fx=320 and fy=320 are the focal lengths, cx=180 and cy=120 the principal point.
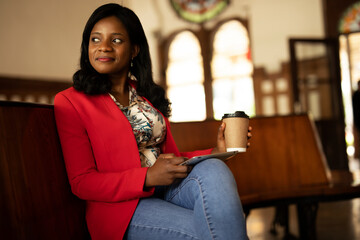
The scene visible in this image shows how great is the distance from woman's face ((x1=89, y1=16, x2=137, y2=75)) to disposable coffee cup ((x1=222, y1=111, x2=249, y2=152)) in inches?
18.9

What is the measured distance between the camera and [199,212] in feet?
2.97

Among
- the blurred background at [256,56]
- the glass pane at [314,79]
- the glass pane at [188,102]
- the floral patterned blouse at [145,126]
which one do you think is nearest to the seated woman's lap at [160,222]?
the floral patterned blouse at [145,126]

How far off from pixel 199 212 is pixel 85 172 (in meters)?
0.39

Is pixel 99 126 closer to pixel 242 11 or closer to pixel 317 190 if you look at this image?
pixel 317 190

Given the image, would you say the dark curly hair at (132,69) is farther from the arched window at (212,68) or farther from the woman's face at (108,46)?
the arched window at (212,68)

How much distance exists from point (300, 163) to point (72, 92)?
1540 millimetres

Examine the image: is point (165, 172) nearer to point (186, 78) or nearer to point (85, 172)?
point (85, 172)

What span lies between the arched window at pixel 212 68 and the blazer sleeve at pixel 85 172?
4.81 metres

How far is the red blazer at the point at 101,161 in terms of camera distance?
987 mm

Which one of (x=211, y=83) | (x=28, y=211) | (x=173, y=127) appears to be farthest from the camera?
(x=211, y=83)

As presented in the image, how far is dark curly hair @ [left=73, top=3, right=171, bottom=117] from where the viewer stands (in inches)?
46.2

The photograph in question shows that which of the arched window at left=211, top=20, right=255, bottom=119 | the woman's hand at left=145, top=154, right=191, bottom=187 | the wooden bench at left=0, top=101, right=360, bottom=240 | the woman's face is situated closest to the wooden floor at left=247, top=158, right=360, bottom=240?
the wooden bench at left=0, top=101, right=360, bottom=240

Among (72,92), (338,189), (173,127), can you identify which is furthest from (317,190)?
(72,92)

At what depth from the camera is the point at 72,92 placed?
1.14 metres
